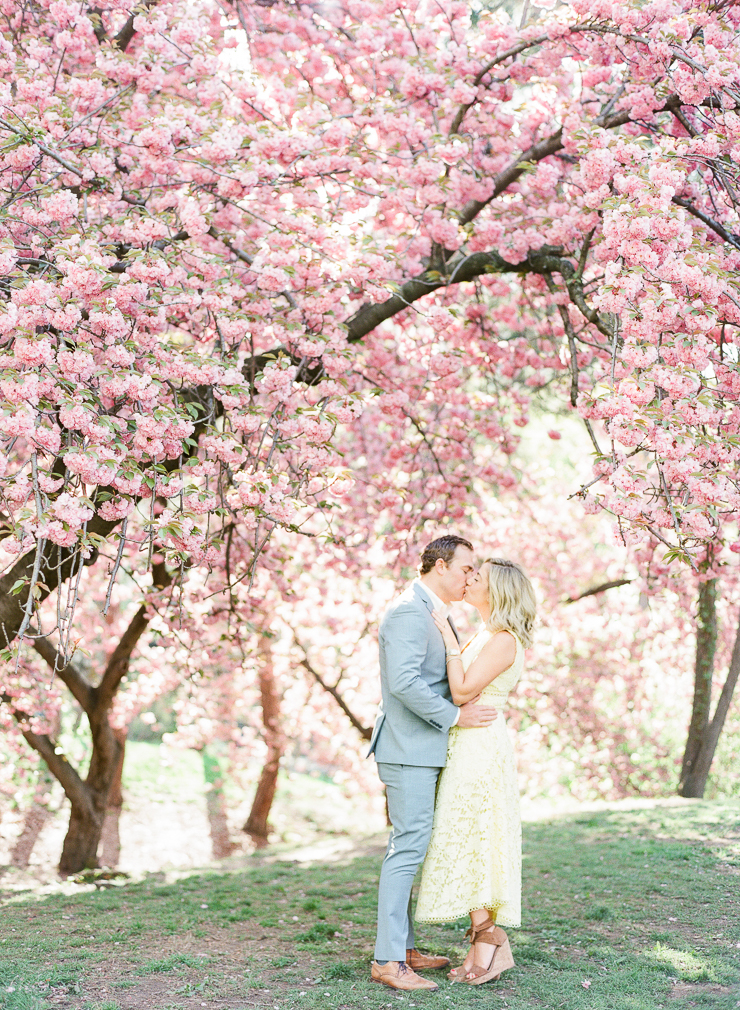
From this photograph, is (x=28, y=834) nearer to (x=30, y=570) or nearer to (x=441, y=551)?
(x=30, y=570)

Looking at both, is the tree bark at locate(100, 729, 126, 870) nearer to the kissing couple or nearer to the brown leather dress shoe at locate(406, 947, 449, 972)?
the brown leather dress shoe at locate(406, 947, 449, 972)

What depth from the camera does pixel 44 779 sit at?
10.9m

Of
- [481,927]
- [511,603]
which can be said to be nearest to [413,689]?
[511,603]

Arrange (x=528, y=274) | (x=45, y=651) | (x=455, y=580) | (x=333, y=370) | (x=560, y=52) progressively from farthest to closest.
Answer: (x=45, y=651)
(x=528, y=274)
(x=560, y=52)
(x=333, y=370)
(x=455, y=580)

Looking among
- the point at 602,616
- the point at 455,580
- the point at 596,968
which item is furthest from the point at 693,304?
the point at 602,616

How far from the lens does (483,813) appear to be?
3.47m

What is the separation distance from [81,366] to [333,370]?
1.36m

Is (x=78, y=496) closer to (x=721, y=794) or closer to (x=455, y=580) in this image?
(x=455, y=580)

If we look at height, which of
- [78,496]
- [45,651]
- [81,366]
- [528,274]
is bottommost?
[45,651]

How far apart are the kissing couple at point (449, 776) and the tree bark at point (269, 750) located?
6.46 metres

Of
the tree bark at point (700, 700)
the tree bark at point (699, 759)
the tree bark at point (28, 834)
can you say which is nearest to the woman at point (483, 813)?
the tree bark at point (700, 700)

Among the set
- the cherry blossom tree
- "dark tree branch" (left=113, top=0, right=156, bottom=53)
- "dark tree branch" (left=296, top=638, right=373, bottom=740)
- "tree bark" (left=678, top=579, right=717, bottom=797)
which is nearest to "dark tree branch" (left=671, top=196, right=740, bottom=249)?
the cherry blossom tree

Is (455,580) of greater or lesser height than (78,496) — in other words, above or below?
below

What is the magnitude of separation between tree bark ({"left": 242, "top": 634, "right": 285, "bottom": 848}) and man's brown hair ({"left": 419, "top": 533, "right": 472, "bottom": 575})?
6.39 m
